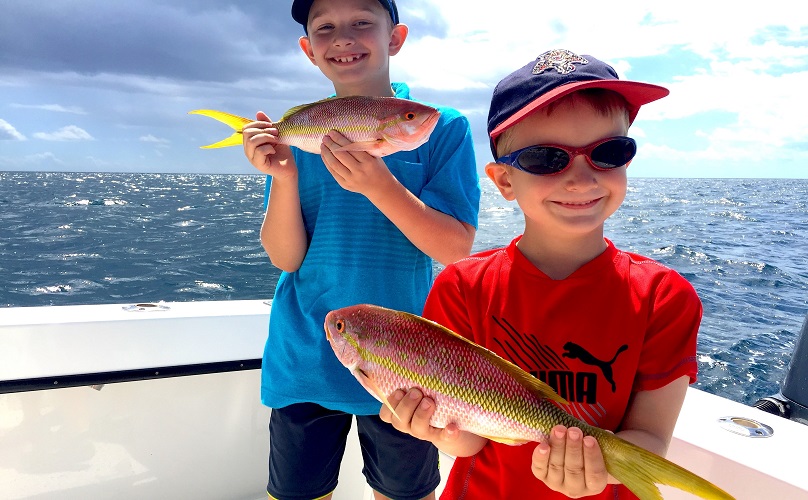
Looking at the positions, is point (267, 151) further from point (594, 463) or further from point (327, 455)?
point (594, 463)

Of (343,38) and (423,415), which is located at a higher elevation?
(343,38)

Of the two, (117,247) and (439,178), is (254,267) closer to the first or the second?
(117,247)

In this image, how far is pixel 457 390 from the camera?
108cm

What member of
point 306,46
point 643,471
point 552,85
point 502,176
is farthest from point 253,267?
point 643,471

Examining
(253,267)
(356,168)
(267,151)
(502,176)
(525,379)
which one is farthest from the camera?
(253,267)

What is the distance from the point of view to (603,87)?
1196mm

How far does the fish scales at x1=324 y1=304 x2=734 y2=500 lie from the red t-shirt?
160 mm

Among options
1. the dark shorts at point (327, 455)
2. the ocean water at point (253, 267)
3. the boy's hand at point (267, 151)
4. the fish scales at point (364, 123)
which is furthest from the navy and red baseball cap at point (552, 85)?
the ocean water at point (253, 267)

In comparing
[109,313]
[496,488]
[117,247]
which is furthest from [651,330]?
[117,247]

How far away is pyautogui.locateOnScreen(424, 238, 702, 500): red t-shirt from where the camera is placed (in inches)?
47.4

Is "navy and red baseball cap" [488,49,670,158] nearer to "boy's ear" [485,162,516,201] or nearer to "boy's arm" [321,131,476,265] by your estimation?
"boy's ear" [485,162,516,201]

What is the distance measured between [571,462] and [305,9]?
64.8 inches

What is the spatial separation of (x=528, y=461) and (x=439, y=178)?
0.92 m

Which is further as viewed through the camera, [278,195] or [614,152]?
[278,195]
